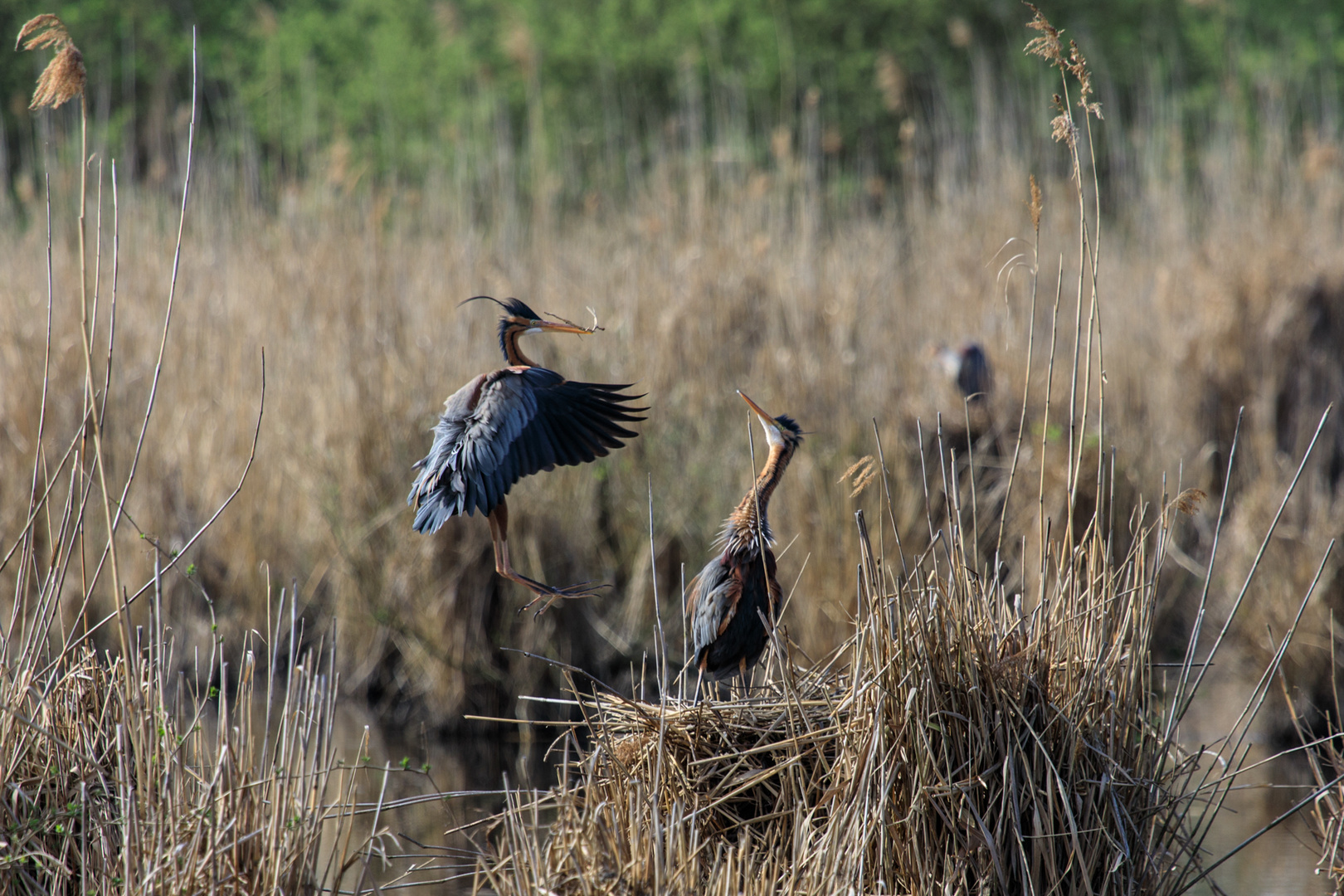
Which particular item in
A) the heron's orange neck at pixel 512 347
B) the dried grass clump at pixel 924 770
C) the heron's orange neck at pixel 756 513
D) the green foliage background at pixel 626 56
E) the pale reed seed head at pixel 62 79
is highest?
the green foliage background at pixel 626 56

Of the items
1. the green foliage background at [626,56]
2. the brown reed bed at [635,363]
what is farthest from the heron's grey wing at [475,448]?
the green foliage background at [626,56]

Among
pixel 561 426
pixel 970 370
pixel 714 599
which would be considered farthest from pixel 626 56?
pixel 561 426

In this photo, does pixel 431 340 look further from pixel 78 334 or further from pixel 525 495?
pixel 78 334

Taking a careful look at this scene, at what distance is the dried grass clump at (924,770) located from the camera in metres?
2.41

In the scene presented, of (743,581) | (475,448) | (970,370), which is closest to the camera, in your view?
(475,448)

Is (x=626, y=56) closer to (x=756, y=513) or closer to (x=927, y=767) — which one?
(x=756, y=513)

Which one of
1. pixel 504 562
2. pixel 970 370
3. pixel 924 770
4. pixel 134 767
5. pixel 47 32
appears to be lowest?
pixel 924 770

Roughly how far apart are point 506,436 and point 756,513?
786mm

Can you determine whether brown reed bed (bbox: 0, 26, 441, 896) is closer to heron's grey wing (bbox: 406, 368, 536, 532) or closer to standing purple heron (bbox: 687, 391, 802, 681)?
heron's grey wing (bbox: 406, 368, 536, 532)

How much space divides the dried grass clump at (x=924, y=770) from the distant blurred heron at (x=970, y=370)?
12.3ft

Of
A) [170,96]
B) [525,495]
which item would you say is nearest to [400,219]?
[525,495]

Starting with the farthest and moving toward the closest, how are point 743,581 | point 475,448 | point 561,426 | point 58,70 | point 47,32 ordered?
1. point 743,581
2. point 561,426
3. point 475,448
4. point 47,32
5. point 58,70

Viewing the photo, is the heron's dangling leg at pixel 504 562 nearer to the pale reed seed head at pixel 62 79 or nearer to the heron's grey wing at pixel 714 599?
the heron's grey wing at pixel 714 599

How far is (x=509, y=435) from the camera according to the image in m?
2.73
